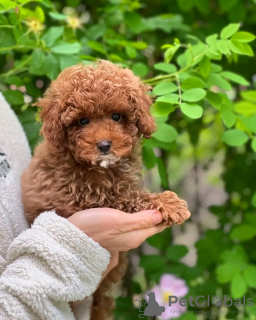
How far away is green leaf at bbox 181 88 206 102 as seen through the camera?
0.95m

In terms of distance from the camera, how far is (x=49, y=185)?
92 cm

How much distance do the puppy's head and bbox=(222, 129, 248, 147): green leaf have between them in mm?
380

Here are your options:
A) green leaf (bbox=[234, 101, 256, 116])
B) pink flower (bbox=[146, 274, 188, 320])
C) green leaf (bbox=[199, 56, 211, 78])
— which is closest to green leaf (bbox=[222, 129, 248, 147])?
green leaf (bbox=[234, 101, 256, 116])

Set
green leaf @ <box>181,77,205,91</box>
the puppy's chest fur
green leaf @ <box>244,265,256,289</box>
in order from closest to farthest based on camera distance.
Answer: the puppy's chest fur → green leaf @ <box>181,77,205,91</box> → green leaf @ <box>244,265,256,289</box>

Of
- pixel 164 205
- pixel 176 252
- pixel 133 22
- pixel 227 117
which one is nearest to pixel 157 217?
pixel 164 205

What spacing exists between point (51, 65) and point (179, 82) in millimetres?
339

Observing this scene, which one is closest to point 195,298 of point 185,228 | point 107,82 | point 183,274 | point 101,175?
point 183,274

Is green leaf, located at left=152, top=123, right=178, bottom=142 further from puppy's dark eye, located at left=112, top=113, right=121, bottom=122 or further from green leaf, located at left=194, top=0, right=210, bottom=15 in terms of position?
green leaf, located at left=194, top=0, right=210, bottom=15

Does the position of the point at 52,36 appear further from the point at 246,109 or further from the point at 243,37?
the point at 246,109

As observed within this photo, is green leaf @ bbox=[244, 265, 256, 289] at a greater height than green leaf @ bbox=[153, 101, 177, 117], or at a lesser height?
lesser

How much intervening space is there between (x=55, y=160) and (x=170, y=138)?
305 mm

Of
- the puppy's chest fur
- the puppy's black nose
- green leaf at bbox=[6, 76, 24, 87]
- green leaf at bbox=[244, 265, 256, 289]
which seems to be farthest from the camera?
green leaf at bbox=[244, 265, 256, 289]

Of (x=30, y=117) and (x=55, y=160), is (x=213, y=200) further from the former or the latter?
(x=55, y=160)

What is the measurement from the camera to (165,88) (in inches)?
39.9
